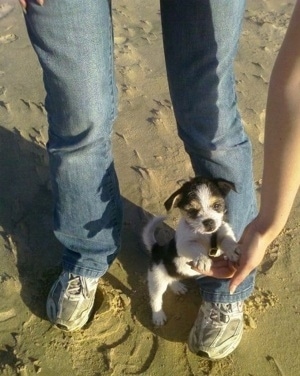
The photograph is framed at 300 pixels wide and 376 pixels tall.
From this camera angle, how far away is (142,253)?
9.65ft

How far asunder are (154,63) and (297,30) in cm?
294

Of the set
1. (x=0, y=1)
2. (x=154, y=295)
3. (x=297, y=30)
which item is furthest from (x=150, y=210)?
(x=0, y=1)

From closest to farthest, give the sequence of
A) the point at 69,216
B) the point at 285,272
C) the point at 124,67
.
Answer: the point at 69,216 < the point at 285,272 < the point at 124,67

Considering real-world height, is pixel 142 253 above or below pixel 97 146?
below

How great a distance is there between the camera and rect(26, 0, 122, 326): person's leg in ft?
6.28

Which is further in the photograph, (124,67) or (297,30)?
(124,67)

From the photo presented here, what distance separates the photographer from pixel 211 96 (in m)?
2.23

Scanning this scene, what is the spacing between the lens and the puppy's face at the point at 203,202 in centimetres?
230

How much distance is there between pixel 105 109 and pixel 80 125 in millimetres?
117

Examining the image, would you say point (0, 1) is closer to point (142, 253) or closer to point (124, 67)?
point (124, 67)

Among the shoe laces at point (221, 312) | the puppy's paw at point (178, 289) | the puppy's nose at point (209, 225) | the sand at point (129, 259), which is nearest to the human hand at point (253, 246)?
the puppy's nose at point (209, 225)

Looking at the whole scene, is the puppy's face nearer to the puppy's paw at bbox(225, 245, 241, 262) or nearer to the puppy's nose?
the puppy's nose

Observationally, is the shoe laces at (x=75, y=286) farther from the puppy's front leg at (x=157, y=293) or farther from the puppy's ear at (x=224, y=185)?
the puppy's ear at (x=224, y=185)

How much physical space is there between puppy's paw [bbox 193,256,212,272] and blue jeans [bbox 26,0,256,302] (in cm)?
27
